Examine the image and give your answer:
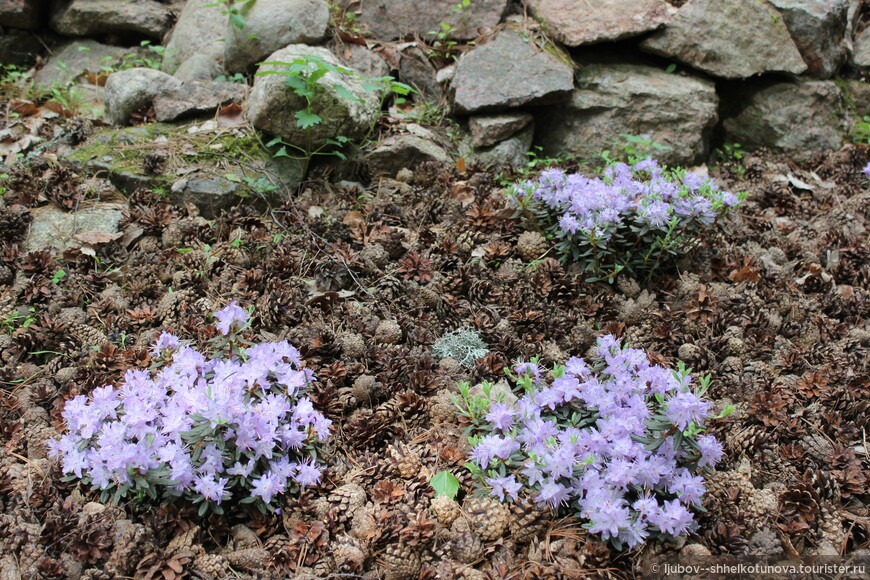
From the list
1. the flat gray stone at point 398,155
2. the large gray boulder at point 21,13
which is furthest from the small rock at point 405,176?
the large gray boulder at point 21,13

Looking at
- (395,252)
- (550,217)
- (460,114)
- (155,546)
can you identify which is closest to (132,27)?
(460,114)

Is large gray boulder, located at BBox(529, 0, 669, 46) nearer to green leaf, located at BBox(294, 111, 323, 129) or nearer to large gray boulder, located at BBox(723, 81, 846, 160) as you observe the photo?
large gray boulder, located at BBox(723, 81, 846, 160)

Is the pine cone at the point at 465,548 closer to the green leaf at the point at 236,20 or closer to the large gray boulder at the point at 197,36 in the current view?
the green leaf at the point at 236,20

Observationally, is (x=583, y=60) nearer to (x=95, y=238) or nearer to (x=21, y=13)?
(x=95, y=238)

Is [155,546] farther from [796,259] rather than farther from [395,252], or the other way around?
[796,259]

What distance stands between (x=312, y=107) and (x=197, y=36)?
6.69 ft

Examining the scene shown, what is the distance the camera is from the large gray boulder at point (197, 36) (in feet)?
17.2

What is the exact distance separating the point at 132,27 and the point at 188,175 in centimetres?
262

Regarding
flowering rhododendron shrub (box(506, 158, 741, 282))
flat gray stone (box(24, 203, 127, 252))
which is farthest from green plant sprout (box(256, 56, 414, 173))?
flowering rhododendron shrub (box(506, 158, 741, 282))

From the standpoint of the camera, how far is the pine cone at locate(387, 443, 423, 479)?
2512 millimetres

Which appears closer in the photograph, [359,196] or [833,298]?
[833,298]

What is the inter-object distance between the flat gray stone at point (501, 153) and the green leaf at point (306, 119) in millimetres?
1284

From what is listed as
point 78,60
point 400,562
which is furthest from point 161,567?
point 78,60

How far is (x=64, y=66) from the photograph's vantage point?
533 centimetres
